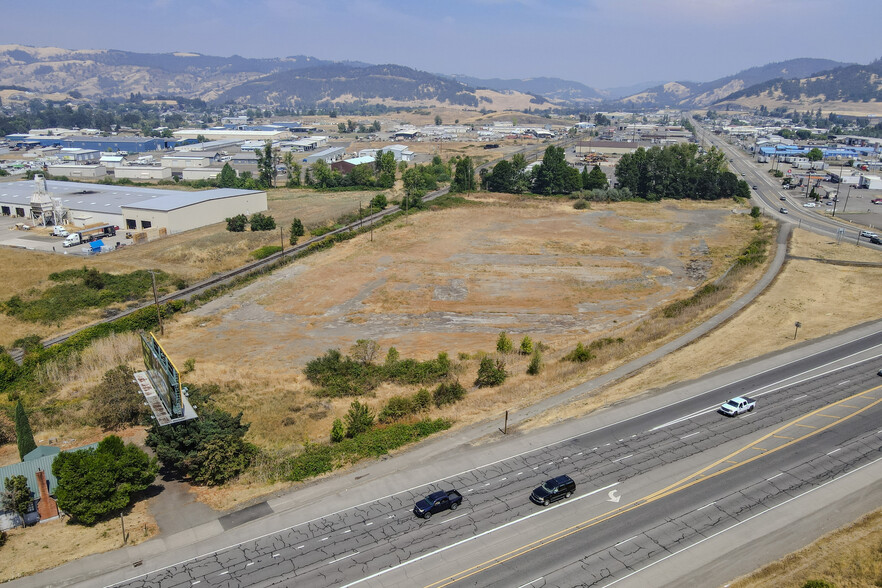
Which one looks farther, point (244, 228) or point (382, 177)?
point (382, 177)

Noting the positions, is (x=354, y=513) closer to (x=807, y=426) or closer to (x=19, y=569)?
(x=19, y=569)

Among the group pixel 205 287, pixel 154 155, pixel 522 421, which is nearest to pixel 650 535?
pixel 522 421

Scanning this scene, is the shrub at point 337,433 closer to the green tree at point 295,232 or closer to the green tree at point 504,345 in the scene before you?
the green tree at point 504,345

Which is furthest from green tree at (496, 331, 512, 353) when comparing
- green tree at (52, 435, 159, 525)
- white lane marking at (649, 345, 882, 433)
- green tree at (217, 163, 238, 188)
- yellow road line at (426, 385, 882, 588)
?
green tree at (217, 163, 238, 188)

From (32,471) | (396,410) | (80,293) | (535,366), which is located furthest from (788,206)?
(32,471)

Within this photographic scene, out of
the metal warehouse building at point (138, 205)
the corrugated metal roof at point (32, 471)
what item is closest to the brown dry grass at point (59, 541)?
the corrugated metal roof at point (32, 471)

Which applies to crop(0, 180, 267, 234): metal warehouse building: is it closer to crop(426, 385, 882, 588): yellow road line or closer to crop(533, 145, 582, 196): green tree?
crop(533, 145, 582, 196): green tree
